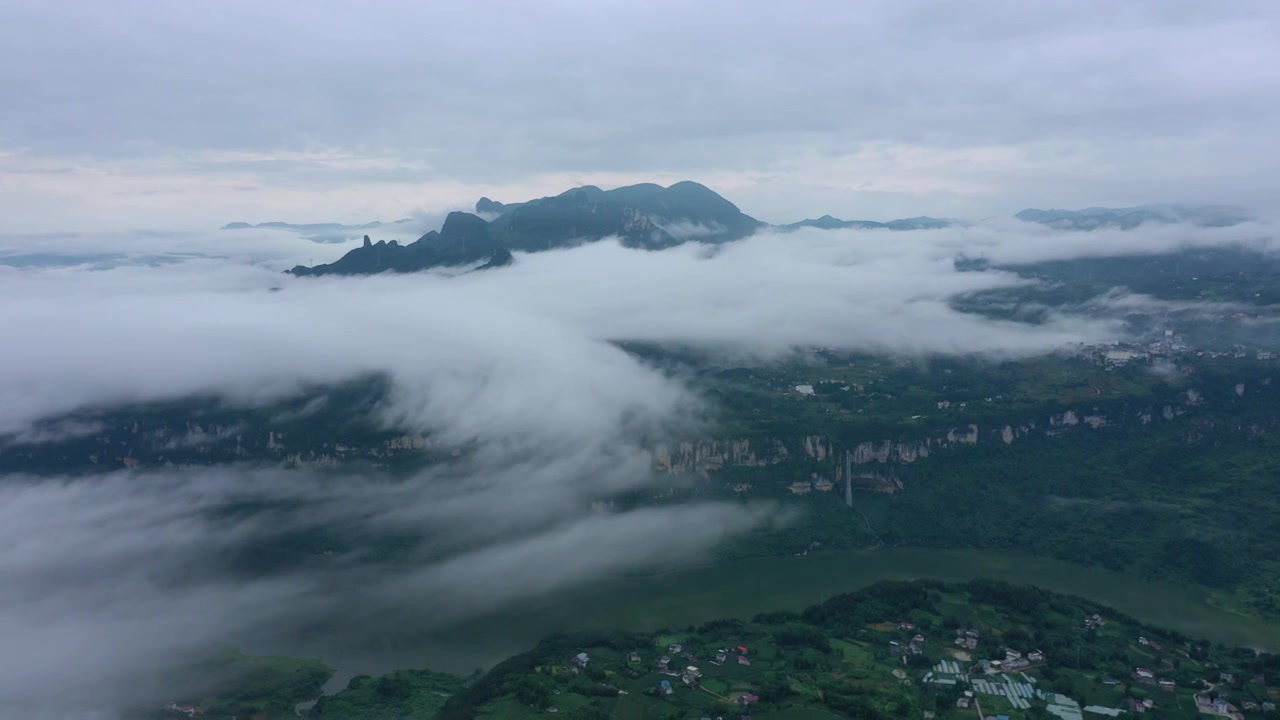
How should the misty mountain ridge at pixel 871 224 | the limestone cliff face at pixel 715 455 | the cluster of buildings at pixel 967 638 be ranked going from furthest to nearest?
1. the misty mountain ridge at pixel 871 224
2. the limestone cliff face at pixel 715 455
3. the cluster of buildings at pixel 967 638

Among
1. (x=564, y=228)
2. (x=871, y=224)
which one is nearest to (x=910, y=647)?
(x=564, y=228)

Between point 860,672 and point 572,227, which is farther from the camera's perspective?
point 572,227

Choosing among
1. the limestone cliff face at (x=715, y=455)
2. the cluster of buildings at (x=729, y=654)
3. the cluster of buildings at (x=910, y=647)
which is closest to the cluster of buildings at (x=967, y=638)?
the cluster of buildings at (x=910, y=647)

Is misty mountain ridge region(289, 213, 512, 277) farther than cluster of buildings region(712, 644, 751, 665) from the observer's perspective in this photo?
Yes

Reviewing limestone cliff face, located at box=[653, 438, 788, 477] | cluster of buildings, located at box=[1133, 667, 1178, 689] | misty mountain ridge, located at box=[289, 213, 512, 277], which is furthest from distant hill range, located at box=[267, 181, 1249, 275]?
cluster of buildings, located at box=[1133, 667, 1178, 689]

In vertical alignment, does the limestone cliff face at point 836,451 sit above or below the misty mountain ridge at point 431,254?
below

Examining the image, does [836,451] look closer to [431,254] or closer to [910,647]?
[910,647]

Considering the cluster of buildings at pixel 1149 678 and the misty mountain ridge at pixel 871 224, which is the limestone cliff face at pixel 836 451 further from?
the misty mountain ridge at pixel 871 224

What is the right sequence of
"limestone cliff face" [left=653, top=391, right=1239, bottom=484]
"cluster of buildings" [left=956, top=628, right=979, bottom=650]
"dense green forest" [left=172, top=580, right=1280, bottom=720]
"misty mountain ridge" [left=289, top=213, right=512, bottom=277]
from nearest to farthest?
"dense green forest" [left=172, top=580, right=1280, bottom=720] < "cluster of buildings" [left=956, top=628, right=979, bottom=650] < "limestone cliff face" [left=653, top=391, right=1239, bottom=484] < "misty mountain ridge" [left=289, top=213, right=512, bottom=277]

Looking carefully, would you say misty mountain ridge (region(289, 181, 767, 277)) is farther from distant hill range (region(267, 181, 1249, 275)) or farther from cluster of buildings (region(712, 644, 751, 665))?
cluster of buildings (region(712, 644, 751, 665))

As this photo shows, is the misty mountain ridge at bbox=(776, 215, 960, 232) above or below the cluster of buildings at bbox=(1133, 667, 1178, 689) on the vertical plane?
above
